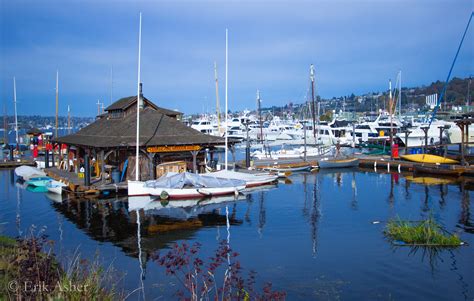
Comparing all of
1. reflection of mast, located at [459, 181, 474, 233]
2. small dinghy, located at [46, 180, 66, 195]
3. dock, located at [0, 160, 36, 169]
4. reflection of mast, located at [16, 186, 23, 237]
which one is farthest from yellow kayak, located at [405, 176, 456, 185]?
dock, located at [0, 160, 36, 169]

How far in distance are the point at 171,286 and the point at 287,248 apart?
6.54 meters

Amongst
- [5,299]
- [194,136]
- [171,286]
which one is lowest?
[171,286]

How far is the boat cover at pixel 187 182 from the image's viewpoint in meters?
30.5

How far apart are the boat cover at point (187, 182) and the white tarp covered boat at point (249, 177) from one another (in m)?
2.30

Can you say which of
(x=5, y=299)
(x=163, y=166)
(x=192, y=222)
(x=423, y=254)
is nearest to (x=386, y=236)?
(x=423, y=254)

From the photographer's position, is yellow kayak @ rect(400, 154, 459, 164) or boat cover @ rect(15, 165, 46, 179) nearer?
boat cover @ rect(15, 165, 46, 179)

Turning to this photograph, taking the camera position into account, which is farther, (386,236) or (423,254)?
(386,236)

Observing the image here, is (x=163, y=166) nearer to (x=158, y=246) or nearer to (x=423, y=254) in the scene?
(x=158, y=246)

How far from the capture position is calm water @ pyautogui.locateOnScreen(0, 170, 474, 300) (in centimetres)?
1522

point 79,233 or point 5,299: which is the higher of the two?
point 5,299

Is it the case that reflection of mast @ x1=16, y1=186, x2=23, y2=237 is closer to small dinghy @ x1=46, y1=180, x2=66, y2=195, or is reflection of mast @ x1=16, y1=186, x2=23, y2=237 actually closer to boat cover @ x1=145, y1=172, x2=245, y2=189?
small dinghy @ x1=46, y1=180, x2=66, y2=195

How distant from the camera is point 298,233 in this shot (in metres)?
22.3

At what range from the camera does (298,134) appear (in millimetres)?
90438

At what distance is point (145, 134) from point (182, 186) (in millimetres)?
7442
